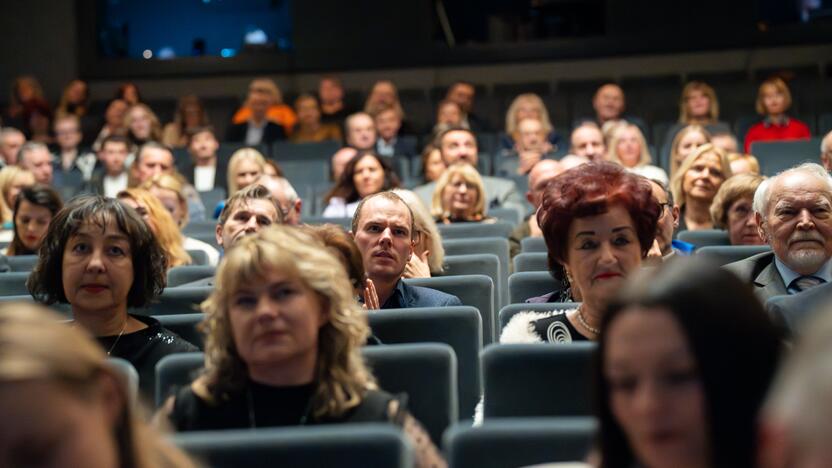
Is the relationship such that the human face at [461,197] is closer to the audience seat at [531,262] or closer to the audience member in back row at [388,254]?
the audience seat at [531,262]

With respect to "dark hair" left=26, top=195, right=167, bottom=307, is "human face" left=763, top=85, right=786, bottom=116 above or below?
above

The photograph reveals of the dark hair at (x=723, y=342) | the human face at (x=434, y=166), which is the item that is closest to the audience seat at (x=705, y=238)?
the human face at (x=434, y=166)

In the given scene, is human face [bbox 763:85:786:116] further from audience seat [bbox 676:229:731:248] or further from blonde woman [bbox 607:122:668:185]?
audience seat [bbox 676:229:731:248]

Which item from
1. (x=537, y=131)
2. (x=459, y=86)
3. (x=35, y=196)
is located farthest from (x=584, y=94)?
(x=35, y=196)

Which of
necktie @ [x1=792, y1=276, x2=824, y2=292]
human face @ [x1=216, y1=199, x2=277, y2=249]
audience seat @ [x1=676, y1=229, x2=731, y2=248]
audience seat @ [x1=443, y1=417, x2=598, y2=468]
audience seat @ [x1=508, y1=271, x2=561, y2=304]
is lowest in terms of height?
audience seat @ [x1=443, y1=417, x2=598, y2=468]

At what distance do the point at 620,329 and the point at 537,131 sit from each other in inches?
232

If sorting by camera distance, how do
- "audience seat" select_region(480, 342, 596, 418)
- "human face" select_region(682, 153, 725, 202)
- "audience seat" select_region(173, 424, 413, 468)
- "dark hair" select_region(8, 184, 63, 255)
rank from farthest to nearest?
1. "human face" select_region(682, 153, 725, 202)
2. "dark hair" select_region(8, 184, 63, 255)
3. "audience seat" select_region(480, 342, 596, 418)
4. "audience seat" select_region(173, 424, 413, 468)

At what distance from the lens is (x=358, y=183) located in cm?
584

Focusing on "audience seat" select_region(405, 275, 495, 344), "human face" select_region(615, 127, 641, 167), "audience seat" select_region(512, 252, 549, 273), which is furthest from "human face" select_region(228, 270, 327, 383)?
"human face" select_region(615, 127, 641, 167)

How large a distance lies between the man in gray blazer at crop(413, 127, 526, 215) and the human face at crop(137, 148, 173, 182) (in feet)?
4.26

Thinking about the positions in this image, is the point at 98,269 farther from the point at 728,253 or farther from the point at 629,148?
the point at 629,148

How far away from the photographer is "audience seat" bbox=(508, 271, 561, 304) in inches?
137

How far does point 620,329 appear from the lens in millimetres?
1436

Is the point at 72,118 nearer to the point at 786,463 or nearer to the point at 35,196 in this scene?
the point at 35,196
